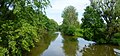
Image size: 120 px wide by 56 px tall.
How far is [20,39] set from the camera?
21.3 meters

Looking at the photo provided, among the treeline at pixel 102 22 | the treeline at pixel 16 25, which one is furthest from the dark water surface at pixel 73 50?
the treeline at pixel 16 25

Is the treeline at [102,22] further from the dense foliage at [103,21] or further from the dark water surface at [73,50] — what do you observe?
the dark water surface at [73,50]

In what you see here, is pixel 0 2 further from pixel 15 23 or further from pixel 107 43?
pixel 107 43

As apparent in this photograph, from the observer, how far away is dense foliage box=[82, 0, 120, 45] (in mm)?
44906

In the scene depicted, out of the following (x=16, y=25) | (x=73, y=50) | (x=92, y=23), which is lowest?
(x=73, y=50)

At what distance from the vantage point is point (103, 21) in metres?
47.0

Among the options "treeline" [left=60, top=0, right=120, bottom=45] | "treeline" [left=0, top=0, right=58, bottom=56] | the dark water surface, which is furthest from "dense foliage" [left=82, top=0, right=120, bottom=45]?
"treeline" [left=0, top=0, right=58, bottom=56]

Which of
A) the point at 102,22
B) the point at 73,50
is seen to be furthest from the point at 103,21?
the point at 73,50

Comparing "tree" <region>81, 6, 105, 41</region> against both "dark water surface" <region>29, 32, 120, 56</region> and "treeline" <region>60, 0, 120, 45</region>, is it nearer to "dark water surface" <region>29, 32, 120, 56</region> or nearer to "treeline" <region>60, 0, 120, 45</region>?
"treeline" <region>60, 0, 120, 45</region>

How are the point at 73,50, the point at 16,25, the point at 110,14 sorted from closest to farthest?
the point at 16,25, the point at 73,50, the point at 110,14

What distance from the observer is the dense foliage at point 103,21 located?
44906 mm

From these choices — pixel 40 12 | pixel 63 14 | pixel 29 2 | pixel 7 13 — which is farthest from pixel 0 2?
pixel 63 14

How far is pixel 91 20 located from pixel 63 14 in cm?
7002

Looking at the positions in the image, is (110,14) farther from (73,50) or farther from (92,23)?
(73,50)
